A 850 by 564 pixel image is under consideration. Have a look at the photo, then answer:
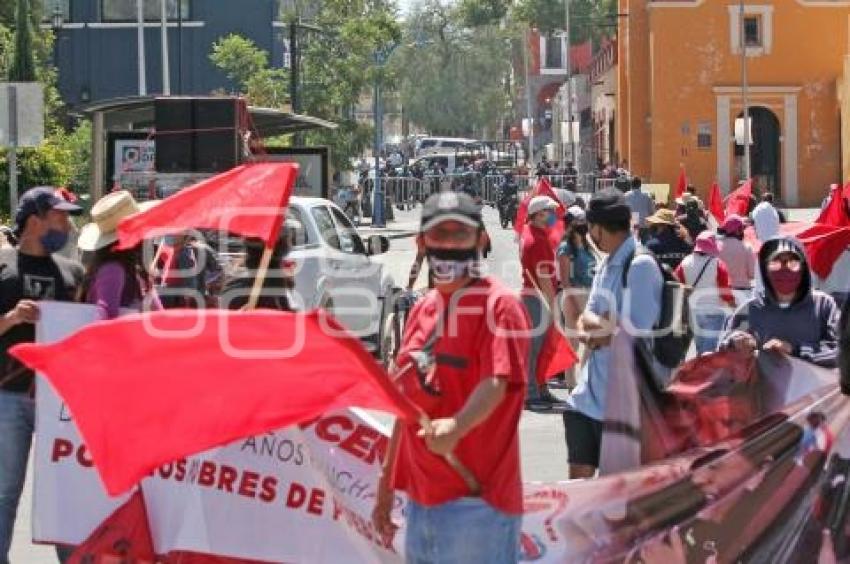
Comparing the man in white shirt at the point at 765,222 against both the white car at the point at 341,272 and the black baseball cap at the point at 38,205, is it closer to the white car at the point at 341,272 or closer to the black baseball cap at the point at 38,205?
the white car at the point at 341,272

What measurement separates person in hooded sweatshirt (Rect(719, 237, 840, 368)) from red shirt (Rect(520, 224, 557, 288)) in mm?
7830

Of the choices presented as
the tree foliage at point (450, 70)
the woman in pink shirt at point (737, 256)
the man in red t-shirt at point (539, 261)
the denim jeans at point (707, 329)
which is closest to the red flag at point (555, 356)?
the denim jeans at point (707, 329)

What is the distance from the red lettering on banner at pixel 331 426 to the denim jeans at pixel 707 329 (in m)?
6.59

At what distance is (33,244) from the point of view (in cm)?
843

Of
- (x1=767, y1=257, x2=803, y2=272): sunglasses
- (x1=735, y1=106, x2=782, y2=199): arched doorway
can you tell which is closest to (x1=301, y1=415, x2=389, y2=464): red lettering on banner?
(x1=767, y1=257, x2=803, y2=272): sunglasses

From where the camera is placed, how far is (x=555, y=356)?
12.7 meters

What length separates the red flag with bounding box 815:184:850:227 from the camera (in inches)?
566

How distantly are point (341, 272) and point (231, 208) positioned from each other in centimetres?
1021

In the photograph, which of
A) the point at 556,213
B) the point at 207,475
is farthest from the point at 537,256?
the point at 207,475

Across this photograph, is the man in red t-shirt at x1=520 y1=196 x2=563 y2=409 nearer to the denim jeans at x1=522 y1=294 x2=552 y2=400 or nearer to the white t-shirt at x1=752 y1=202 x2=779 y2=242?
the denim jeans at x1=522 y1=294 x2=552 y2=400

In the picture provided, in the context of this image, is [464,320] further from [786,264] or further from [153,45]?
[153,45]

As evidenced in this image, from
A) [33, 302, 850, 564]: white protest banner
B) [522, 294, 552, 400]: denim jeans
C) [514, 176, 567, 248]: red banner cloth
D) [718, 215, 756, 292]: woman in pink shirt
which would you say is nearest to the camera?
[33, 302, 850, 564]: white protest banner

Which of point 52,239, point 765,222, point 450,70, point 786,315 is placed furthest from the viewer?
point 450,70

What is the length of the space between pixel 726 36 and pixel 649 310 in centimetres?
5943
